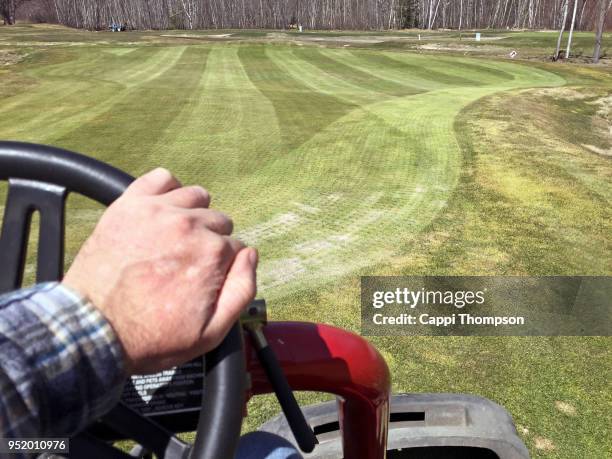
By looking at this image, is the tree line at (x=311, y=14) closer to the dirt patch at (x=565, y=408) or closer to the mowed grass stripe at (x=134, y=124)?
the mowed grass stripe at (x=134, y=124)

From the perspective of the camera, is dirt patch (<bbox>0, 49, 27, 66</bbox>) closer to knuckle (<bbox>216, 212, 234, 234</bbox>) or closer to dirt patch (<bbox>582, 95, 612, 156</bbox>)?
dirt patch (<bbox>582, 95, 612, 156</bbox>)

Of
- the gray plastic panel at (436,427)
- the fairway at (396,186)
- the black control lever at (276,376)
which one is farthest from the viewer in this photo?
the fairway at (396,186)

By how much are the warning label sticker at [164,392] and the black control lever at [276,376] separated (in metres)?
0.15

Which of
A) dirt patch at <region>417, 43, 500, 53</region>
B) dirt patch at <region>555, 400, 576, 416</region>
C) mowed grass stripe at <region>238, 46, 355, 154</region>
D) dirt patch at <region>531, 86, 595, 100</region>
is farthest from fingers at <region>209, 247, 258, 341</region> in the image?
dirt patch at <region>417, 43, 500, 53</region>

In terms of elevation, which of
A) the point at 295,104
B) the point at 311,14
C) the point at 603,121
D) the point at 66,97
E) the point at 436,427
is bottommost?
the point at 603,121

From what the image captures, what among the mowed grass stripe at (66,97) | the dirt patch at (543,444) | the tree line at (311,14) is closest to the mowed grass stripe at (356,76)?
the mowed grass stripe at (66,97)

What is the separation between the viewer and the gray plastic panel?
233 centimetres

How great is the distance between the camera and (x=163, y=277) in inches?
33.5

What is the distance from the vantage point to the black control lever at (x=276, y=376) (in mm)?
1194

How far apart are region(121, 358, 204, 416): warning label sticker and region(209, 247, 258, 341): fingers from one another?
393mm

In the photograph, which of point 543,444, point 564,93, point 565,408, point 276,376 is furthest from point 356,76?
point 276,376

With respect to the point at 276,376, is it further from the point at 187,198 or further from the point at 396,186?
the point at 396,186

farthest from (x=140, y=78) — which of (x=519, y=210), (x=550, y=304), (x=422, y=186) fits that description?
(x=550, y=304)

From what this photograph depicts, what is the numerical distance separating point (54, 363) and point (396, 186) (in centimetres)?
611
